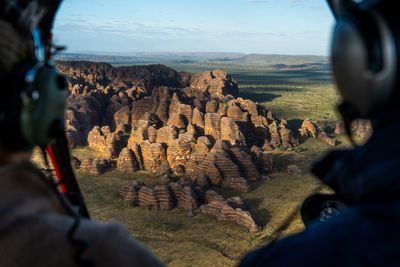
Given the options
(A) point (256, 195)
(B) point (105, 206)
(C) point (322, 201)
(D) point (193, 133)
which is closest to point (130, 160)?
(D) point (193, 133)

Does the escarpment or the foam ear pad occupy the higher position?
the foam ear pad

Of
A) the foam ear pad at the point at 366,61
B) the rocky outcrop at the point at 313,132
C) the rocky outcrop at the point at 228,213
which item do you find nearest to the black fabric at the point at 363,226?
the foam ear pad at the point at 366,61

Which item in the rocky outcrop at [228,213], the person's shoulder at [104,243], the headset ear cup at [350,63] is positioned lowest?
the rocky outcrop at [228,213]

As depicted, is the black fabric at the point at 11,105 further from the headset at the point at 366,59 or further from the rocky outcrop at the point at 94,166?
the rocky outcrop at the point at 94,166

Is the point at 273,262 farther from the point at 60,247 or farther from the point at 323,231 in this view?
the point at 60,247

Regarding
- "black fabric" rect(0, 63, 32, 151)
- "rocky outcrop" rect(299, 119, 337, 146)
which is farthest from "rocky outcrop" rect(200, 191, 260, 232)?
"black fabric" rect(0, 63, 32, 151)

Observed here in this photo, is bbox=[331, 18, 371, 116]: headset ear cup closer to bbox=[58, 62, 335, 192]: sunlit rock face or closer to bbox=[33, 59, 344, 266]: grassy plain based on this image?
bbox=[33, 59, 344, 266]: grassy plain

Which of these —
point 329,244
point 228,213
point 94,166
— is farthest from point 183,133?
point 329,244

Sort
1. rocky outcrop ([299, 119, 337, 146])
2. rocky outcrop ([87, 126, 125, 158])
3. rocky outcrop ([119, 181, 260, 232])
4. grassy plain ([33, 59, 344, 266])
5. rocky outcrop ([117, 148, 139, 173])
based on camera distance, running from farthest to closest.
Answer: rocky outcrop ([299, 119, 337, 146])
rocky outcrop ([87, 126, 125, 158])
rocky outcrop ([117, 148, 139, 173])
rocky outcrop ([119, 181, 260, 232])
grassy plain ([33, 59, 344, 266])
